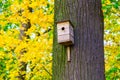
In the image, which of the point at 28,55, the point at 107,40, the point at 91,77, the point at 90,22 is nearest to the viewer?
the point at 91,77

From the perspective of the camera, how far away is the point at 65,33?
2.58 metres

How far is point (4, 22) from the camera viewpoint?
5.88 m

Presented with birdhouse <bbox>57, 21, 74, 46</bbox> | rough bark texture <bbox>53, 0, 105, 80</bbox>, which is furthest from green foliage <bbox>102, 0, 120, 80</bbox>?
birdhouse <bbox>57, 21, 74, 46</bbox>

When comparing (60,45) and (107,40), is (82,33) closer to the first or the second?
(60,45)

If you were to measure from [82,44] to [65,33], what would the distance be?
206mm

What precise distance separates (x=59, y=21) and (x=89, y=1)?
1.28 feet

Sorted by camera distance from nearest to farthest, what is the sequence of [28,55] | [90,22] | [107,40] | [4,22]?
[90,22], [28,55], [4,22], [107,40]

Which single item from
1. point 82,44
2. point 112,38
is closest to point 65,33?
point 82,44

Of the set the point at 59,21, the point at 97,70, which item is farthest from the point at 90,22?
the point at 97,70

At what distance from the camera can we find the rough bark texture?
2533mm

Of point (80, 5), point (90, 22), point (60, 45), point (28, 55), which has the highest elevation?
point (80, 5)

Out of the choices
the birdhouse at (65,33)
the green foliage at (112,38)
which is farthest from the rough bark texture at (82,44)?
the green foliage at (112,38)

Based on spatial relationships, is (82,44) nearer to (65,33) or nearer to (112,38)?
(65,33)

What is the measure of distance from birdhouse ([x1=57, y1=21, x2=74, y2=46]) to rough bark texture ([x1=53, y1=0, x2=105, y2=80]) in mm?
65
